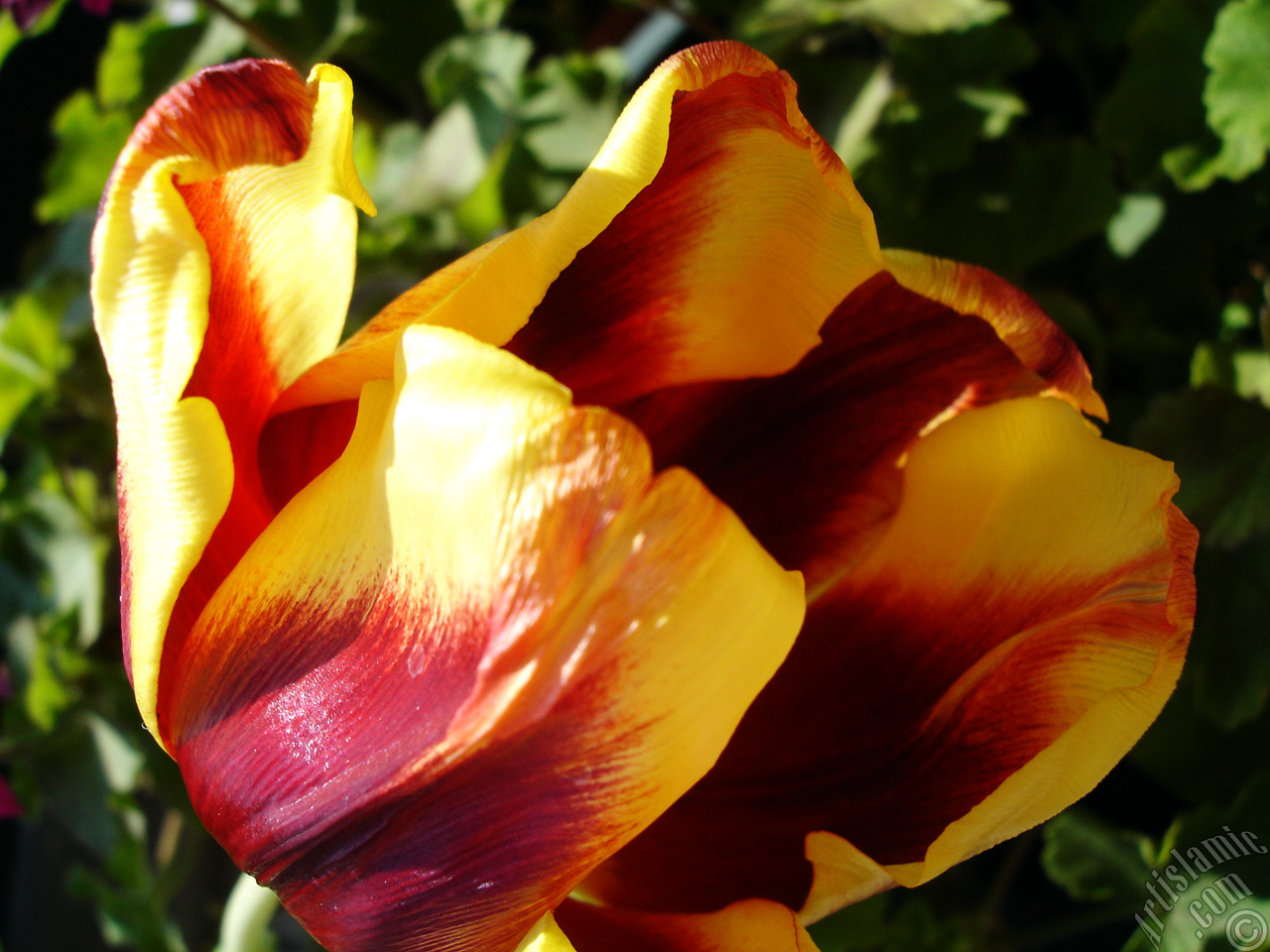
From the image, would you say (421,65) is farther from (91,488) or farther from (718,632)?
(718,632)

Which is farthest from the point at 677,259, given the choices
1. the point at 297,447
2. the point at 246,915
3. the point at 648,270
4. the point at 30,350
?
the point at 30,350

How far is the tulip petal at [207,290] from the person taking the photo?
0.25 metres

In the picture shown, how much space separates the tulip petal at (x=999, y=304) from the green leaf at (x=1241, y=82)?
0.73 feet

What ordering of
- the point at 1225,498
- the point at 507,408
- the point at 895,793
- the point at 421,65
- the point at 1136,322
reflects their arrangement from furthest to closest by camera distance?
the point at 421,65, the point at 1136,322, the point at 1225,498, the point at 895,793, the point at 507,408

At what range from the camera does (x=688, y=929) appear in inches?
11.8

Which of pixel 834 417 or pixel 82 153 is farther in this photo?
pixel 82 153

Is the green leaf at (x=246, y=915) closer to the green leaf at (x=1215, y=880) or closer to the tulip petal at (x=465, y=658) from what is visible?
the tulip petal at (x=465, y=658)

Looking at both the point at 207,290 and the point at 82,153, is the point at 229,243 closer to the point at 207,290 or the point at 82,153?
the point at 207,290

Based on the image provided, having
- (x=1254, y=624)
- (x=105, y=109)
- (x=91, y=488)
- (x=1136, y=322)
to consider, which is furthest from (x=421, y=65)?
(x=1254, y=624)

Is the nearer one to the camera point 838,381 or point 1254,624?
point 838,381

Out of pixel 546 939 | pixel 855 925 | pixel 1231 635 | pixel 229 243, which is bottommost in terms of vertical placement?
pixel 855 925

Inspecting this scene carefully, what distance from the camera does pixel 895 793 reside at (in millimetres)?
322

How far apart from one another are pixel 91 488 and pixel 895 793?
0.66 m

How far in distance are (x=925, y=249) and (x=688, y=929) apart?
381mm
